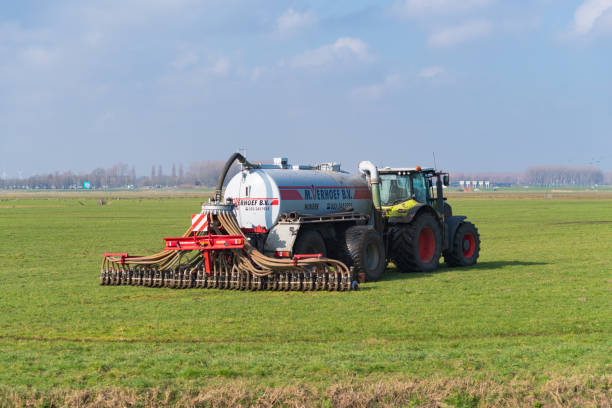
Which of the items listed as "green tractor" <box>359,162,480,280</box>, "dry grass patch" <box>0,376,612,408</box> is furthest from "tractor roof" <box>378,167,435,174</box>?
"dry grass patch" <box>0,376,612,408</box>

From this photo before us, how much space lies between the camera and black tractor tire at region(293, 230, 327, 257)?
19.0m

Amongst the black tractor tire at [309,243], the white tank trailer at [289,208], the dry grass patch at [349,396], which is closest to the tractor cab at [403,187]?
the white tank trailer at [289,208]

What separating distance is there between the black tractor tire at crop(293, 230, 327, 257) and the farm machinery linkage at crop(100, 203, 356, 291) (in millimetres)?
946

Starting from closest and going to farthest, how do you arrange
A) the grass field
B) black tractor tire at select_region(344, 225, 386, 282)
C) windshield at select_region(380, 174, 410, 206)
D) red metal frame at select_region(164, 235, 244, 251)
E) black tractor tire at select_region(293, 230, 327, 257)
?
the grass field → red metal frame at select_region(164, 235, 244, 251) → black tractor tire at select_region(293, 230, 327, 257) → black tractor tire at select_region(344, 225, 386, 282) → windshield at select_region(380, 174, 410, 206)

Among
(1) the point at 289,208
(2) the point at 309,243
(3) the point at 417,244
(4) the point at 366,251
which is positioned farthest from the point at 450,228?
(1) the point at 289,208

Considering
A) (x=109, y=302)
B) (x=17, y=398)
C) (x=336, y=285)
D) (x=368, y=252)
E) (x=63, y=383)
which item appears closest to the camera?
(x=17, y=398)

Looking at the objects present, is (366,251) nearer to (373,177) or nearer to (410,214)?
(410,214)

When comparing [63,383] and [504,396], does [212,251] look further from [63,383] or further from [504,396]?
[504,396]

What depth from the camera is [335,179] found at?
21.3 metres

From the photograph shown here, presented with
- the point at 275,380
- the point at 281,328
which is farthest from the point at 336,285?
the point at 275,380

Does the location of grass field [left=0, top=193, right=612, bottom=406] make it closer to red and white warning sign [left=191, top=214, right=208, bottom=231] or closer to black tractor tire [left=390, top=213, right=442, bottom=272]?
black tractor tire [left=390, top=213, right=442, bottom=272]

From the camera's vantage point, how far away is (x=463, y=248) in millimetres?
23719

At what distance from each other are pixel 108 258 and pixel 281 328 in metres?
8.28

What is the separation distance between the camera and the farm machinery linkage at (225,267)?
56.9 feet
